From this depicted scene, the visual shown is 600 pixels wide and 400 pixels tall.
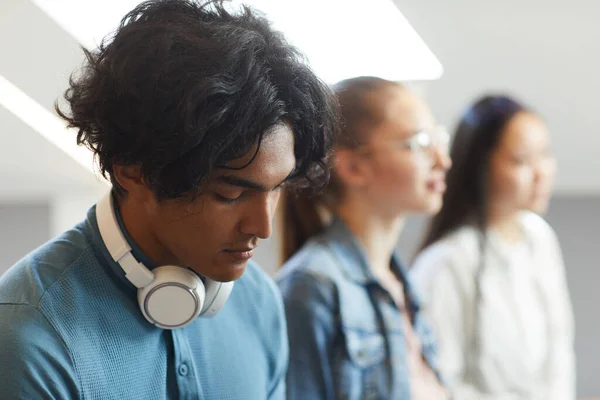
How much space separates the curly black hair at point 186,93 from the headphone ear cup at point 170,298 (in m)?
0.13

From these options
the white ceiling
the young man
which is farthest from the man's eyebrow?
the white ceiling

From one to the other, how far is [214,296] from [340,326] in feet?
1.98

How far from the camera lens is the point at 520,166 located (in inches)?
104

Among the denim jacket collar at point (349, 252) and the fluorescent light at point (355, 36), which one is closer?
the denim jacket collar at point (349, 252)

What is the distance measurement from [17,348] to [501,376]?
1670mm

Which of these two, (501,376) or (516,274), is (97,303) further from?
(516,274)

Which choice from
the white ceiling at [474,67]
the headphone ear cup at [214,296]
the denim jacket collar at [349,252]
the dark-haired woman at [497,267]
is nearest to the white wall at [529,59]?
the white ceiling at [474,67]

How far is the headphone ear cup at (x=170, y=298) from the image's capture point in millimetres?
1189

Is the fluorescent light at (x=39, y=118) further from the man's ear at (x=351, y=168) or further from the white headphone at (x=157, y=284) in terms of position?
the white headphone at (x=157, y=284)

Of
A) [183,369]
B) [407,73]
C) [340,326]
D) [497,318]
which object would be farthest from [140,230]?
[407,73]

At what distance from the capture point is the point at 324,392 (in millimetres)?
1812

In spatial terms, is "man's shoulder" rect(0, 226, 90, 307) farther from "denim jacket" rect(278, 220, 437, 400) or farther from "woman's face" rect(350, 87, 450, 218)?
"woman's face" rect(350, 87, 450, 218)

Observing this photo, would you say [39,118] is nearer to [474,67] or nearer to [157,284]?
[157,284]

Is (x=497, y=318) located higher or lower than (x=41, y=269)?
lower
